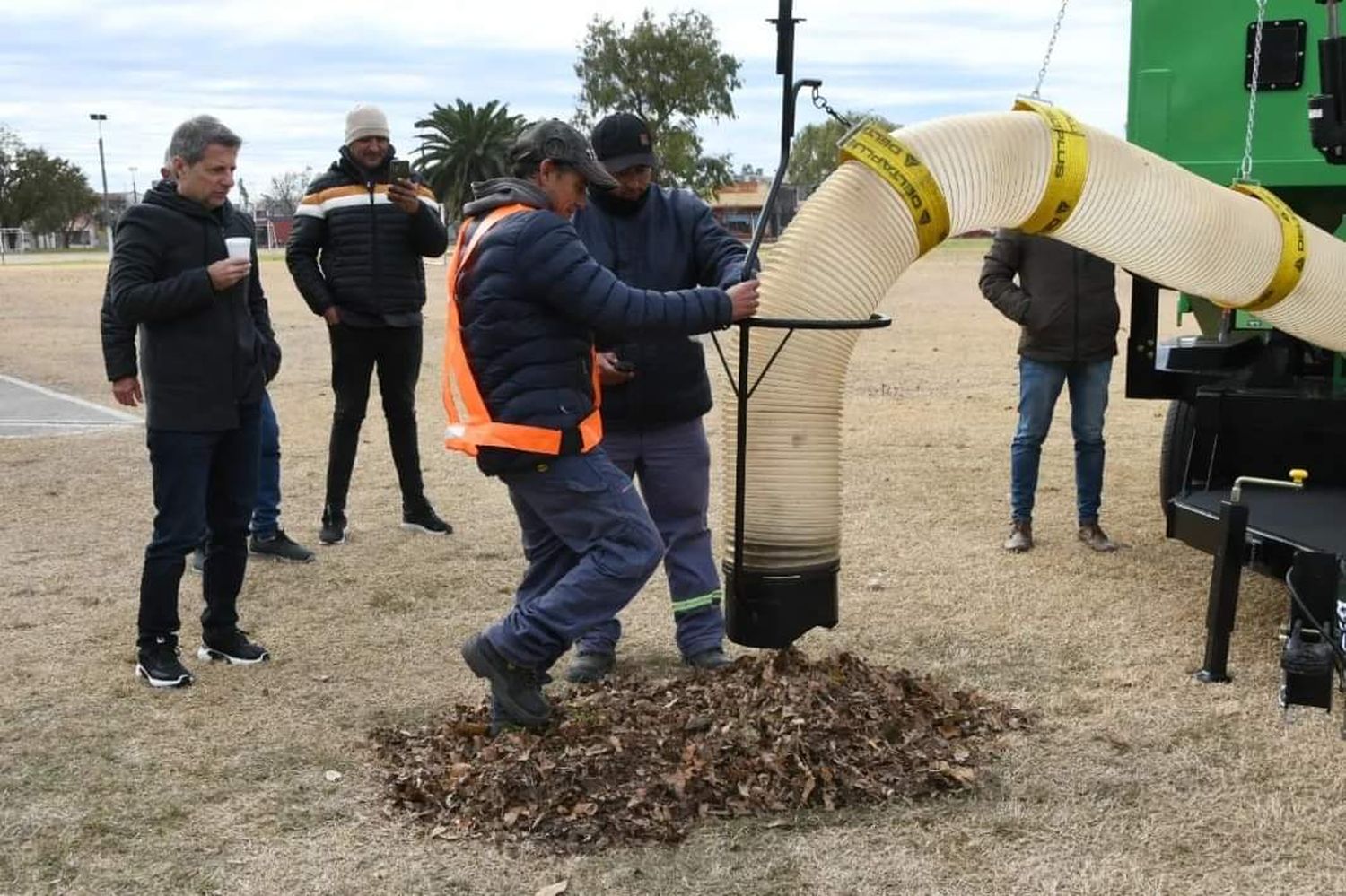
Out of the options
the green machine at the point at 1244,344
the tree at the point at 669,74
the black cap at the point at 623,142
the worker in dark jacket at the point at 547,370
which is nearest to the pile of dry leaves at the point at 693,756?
the worker in dark jacket at the point at 547,370

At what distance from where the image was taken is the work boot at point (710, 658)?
5227 mm

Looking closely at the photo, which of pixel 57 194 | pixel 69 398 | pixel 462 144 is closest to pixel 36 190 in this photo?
pixel 57 194

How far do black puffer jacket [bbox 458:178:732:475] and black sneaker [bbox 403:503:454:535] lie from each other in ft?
11.3

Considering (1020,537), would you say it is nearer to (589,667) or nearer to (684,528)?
(684,528)

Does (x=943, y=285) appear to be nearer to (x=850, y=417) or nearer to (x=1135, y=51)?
(x=850, y=417)

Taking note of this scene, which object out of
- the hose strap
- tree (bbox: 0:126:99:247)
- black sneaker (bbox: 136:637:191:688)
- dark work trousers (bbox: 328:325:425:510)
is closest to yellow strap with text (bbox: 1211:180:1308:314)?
the hose strap

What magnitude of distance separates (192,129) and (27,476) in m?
4.97

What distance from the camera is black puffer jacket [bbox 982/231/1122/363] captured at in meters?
6.71

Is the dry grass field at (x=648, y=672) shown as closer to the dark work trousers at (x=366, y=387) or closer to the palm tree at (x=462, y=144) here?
the dark work trousers at (x=366, y=387)

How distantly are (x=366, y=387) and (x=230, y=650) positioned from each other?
81.3 inches

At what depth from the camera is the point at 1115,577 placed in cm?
647

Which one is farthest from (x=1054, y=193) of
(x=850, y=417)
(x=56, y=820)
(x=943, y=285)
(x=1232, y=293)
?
(x=943, y=285)

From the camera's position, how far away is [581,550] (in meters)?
4.16

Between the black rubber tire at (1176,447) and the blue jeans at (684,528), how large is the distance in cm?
237
